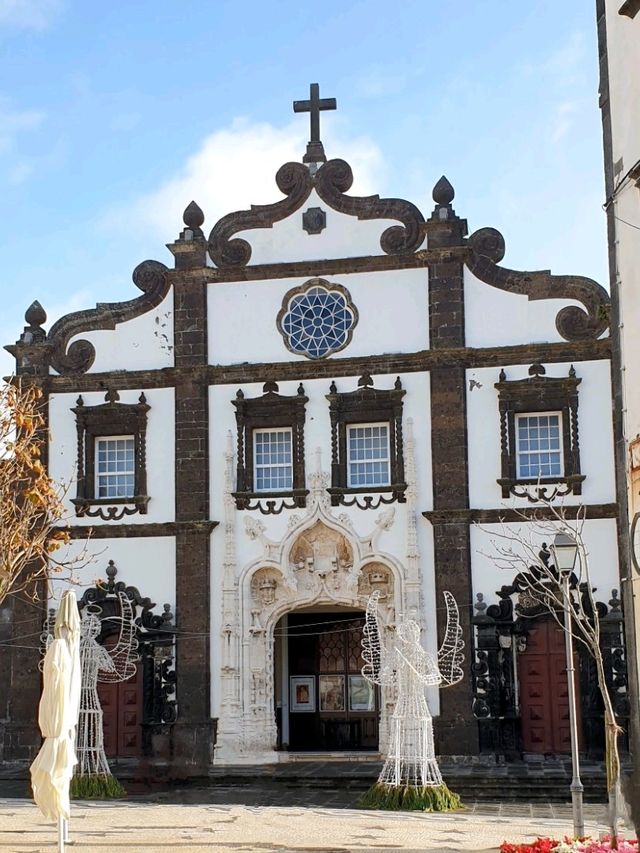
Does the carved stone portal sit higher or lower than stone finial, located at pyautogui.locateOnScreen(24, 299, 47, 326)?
lower

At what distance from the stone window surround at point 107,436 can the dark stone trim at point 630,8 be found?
16067 millimetres

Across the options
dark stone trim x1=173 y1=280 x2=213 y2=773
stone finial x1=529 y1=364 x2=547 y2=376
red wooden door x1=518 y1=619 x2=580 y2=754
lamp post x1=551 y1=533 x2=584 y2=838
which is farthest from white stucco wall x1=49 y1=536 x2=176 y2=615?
lamp post x1=551 y1=533 x2=584 y2=838

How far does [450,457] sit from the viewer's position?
28219 mm

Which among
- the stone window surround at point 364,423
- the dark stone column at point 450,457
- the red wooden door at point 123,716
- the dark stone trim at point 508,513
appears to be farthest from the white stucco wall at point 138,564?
the dark stone column at point 450,457

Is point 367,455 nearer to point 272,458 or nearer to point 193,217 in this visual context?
point 272,458

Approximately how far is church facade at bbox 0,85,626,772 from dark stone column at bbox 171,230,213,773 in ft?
0.16

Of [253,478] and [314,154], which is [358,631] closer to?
[253,478]

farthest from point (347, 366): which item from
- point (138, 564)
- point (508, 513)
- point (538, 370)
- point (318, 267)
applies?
point (138, 564)

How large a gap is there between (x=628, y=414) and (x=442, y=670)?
12538 millimetres

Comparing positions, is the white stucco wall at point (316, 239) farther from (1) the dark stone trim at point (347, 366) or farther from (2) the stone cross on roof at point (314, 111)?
(1) the dark stone trim at point (347, 366)

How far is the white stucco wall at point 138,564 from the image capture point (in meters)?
29.1

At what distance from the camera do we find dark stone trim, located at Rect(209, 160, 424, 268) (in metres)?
29.3

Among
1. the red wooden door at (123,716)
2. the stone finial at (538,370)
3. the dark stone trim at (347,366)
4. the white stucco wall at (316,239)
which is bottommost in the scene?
the red wooden door at (123,716)

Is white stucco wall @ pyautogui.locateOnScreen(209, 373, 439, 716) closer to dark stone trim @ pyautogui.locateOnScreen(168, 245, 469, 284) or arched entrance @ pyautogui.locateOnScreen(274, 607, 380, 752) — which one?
dark stone trim @ pyautogui.locateOnScreen(168, 245, 469, 284)
